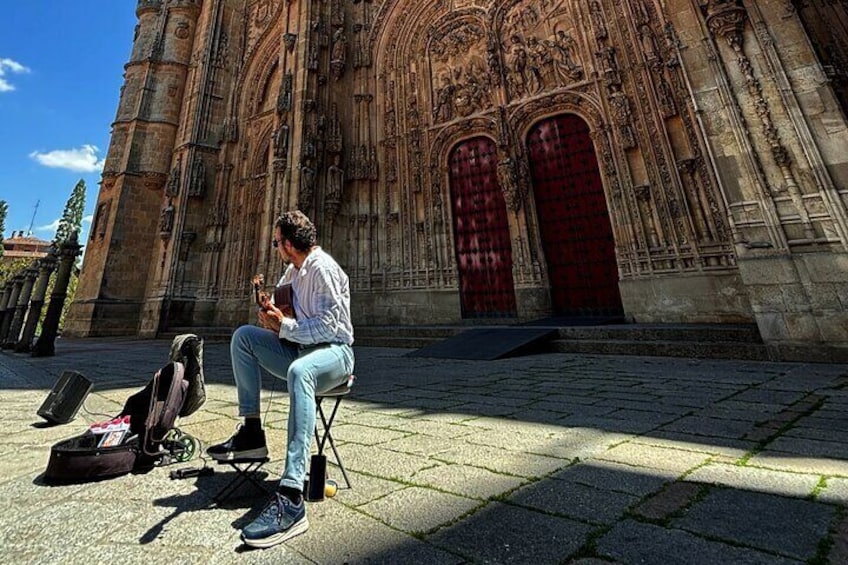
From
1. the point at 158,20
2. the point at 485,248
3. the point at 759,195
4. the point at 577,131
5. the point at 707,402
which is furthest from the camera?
the point at 158,20

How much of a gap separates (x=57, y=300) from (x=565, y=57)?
46.1 ft

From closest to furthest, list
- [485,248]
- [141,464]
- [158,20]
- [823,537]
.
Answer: [823,537] < [141,464] < [485,248] < [158,20]

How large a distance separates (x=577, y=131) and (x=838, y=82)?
503cm

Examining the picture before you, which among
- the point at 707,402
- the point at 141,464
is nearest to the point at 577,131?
the point at 707,402

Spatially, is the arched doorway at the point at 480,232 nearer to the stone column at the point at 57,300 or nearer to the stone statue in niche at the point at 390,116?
the stone statue in niche at the point at 390,116

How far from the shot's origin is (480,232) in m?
11.0

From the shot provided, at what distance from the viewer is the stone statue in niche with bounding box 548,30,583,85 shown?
9.77 metres

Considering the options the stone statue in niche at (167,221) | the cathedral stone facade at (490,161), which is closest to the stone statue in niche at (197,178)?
the cathedral stone facade at (490,161)

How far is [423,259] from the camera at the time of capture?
11477 millimetres

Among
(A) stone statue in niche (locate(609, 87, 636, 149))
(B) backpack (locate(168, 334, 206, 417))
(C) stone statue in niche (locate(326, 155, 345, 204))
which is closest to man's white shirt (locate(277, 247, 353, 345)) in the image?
(B) backpack (locate(168, 334, 206, 417))

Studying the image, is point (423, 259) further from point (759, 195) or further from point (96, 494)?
point (96, 494)

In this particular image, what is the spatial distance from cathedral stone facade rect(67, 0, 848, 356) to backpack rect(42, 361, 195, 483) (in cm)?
685

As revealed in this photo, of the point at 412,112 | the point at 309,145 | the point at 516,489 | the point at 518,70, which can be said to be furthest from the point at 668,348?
the point at 309,145

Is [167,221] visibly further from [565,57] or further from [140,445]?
[140,445]
